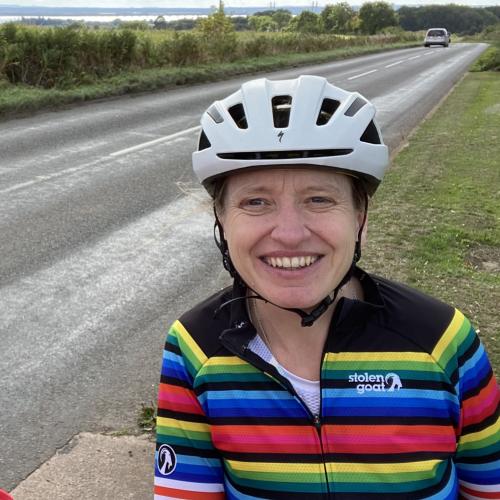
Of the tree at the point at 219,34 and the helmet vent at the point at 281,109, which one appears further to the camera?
the tree at the point at 219,34

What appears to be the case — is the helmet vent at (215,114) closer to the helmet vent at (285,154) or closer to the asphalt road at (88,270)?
the helmet vent at (285,154)

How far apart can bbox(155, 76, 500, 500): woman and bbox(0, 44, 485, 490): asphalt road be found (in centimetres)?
107

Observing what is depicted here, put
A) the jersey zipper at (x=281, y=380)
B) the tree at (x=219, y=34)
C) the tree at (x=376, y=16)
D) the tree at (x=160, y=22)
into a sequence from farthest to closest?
the tree at (x=376, y=16) < the tree at (x=160, y=22) < the tree at (x=219, y=34) < the jersey zipper at (x=281, y=380)

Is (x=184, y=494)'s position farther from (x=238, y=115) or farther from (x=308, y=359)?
(x=238, y=115)

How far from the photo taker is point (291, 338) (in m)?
1.67

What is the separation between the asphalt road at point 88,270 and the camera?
3.55m

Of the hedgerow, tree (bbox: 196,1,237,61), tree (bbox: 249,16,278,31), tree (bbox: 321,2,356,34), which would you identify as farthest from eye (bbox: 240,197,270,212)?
tree (bbox: 321,2,356,34)

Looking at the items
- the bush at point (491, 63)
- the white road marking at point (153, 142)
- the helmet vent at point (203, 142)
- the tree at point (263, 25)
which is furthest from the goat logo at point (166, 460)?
the tree at point (263, 25)

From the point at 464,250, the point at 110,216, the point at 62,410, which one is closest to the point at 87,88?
the point at 110,216

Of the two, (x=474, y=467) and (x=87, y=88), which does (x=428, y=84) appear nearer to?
(x=87, y=88)

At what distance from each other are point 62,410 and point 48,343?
906 millimetres

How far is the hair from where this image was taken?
173cm

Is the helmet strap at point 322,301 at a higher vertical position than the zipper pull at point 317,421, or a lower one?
higher

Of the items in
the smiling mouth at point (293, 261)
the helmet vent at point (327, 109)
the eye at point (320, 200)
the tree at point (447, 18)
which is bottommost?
the tree at point (447, 18)
